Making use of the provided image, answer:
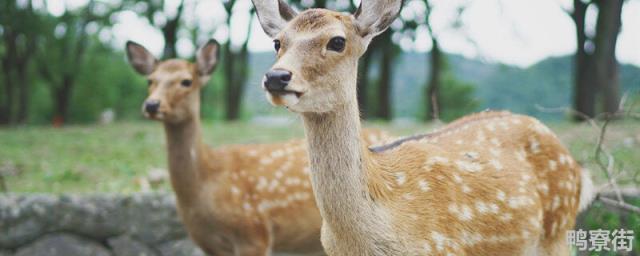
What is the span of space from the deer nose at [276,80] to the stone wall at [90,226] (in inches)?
143

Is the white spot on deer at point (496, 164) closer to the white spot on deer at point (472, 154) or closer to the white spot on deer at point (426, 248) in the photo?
the white spot on deer at point (472, 154)

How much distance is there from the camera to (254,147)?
558 cm

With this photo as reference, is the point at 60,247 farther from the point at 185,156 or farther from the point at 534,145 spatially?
the point at 534,145

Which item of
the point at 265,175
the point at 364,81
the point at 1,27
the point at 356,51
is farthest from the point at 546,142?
the point at 1,27

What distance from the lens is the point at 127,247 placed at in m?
5.63

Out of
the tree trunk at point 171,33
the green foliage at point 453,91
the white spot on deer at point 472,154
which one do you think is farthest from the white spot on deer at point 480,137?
the green foliage at point 453,91

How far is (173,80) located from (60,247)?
185 cm

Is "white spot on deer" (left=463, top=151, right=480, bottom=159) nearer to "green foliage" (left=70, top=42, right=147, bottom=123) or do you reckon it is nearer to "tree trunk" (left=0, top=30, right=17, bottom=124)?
"tree trunk" (left=0, top=30, right=17, bottom=124)

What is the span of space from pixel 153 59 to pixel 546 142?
3.37 meters

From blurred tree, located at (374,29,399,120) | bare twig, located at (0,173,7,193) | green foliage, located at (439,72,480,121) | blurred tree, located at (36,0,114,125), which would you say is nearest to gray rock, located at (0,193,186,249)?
bare twig, located at (0,173,7,193)

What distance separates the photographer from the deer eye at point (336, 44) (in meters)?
2.55

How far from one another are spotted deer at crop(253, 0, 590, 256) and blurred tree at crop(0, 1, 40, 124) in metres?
17.8

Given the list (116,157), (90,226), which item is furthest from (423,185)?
(116,157)

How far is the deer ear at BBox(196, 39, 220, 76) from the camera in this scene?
5352mm
